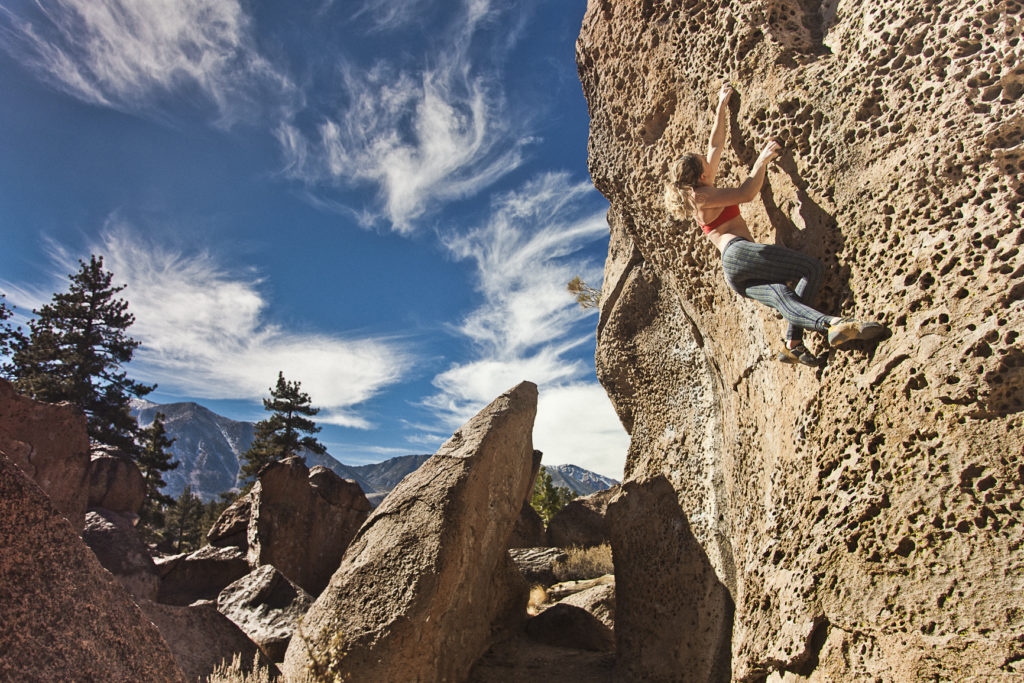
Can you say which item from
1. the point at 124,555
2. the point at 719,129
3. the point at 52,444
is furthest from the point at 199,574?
the point at 719,129

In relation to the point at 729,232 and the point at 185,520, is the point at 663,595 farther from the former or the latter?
the point at 185,520

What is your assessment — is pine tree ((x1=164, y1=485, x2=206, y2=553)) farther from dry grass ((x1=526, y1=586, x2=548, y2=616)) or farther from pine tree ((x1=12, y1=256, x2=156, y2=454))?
dry grass ((x1=526, y1=586, x2=548, y2=616))

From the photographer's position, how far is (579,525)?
1413cm

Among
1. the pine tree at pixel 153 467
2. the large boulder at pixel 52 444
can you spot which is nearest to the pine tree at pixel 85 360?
the pine tree at pixel 153 467

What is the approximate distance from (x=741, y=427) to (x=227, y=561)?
10.5 m

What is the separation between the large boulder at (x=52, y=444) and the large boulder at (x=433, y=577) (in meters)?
8.42

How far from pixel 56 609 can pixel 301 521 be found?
32.6ft

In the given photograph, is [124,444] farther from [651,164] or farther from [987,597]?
[987,597]

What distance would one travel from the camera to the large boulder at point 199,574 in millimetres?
10523

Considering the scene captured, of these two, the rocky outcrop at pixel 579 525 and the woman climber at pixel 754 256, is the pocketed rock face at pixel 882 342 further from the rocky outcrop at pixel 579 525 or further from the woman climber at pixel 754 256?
the rocky outcrop at pixel 579 525

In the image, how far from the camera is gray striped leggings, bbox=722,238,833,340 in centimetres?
313

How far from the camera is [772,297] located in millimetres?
3238

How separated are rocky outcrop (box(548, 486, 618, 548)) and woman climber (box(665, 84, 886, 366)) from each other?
36.1 feet

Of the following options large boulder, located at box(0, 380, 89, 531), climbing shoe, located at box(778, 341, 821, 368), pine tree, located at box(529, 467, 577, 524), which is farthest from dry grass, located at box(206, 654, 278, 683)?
pine tree, located at box(529, 467, 577, 524)
